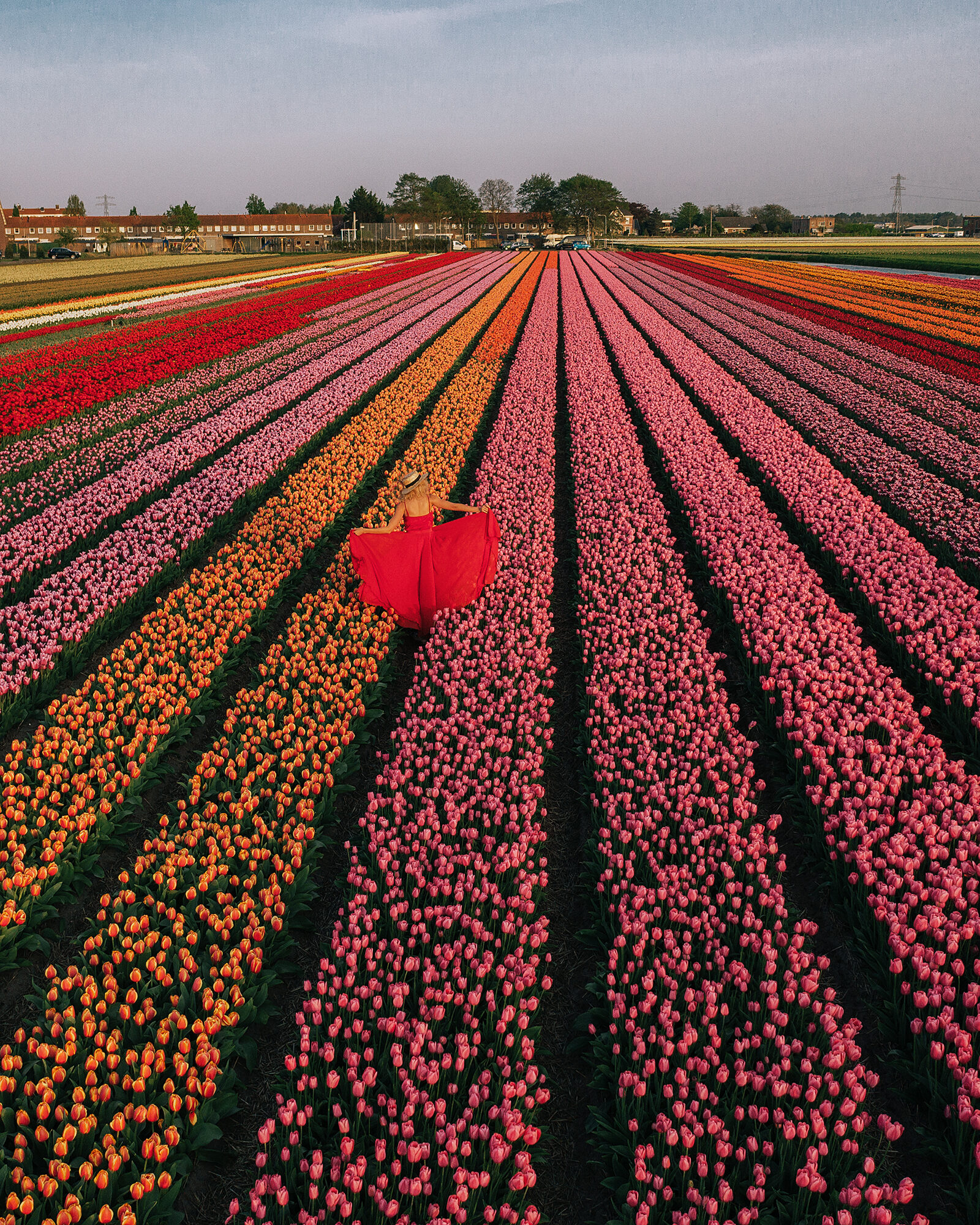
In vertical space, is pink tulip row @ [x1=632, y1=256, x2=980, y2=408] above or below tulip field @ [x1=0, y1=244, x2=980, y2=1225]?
above

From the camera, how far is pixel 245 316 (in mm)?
31969

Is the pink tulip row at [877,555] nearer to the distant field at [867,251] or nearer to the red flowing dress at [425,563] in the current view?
the red flowing dress at [425,563]

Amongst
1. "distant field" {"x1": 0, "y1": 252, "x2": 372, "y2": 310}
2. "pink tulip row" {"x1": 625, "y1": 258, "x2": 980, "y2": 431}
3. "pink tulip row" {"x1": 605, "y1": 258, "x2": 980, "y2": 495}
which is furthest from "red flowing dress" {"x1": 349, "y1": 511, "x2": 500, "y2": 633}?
"distant field" {"x1": 0, "y1": 252, "x2": 372, "y2": 310}

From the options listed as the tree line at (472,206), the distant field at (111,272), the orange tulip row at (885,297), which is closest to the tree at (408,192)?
the tree line at (472,206)

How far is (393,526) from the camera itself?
807 cm

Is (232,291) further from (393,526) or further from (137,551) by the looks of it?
(393,526)

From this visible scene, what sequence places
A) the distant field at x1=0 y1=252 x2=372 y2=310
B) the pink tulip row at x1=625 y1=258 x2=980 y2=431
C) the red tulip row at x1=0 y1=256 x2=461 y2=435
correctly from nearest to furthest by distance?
the pink tulip row at x1=625 y1=258 x2=980 y2=431
the red tulip row at x1=0 y1=256 x2=461 y2=435
the distant field at x1=0 y1=252 x2=372 y2=310

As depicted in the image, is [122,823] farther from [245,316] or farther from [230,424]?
[245,316]

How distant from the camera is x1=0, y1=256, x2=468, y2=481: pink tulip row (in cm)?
1370

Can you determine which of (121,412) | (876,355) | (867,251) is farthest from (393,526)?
(867,251)

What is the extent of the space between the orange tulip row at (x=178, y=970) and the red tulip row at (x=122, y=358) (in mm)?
12310

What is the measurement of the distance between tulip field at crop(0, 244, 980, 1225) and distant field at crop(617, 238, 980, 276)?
56.1 m

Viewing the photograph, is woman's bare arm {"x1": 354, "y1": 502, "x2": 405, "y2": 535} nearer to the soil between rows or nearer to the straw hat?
the straw hat

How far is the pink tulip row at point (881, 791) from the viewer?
3857mm
